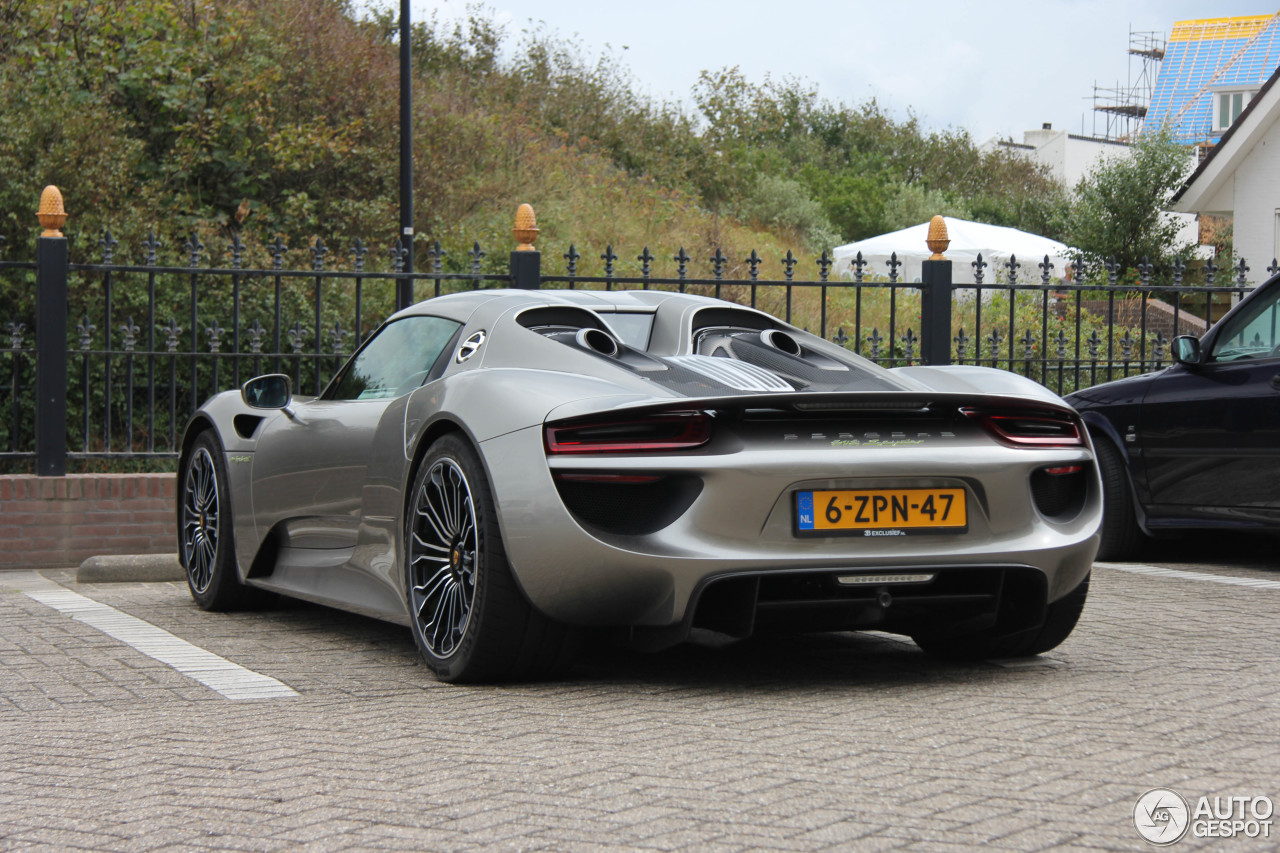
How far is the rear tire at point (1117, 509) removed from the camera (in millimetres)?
8055

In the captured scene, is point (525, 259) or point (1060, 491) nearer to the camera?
point (1060, 491)

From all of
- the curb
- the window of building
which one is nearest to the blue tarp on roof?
the window of building

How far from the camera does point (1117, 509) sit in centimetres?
812

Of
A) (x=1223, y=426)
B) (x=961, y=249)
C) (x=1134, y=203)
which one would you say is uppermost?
(x=1134, y=203)

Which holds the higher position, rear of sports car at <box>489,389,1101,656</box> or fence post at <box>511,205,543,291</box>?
fence post at <box>511,205,543,291</box>

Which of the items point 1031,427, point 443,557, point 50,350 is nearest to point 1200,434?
point 1031,427

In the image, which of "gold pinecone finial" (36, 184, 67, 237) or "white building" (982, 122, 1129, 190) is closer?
"gold pinecone finial" (36, 184, 67, 237)

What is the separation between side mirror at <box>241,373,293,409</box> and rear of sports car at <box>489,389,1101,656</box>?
200cm

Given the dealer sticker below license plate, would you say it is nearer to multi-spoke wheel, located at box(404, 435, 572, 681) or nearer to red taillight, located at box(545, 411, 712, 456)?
red taillight, located at box(545, 411, 712, 456)

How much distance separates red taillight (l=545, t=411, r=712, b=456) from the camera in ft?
13.1

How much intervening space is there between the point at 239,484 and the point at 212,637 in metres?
0.71

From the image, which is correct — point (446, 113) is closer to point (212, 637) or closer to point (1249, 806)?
point (212, 637)

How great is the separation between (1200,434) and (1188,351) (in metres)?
0.44

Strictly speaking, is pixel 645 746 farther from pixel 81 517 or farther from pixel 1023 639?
pixel 81 517
